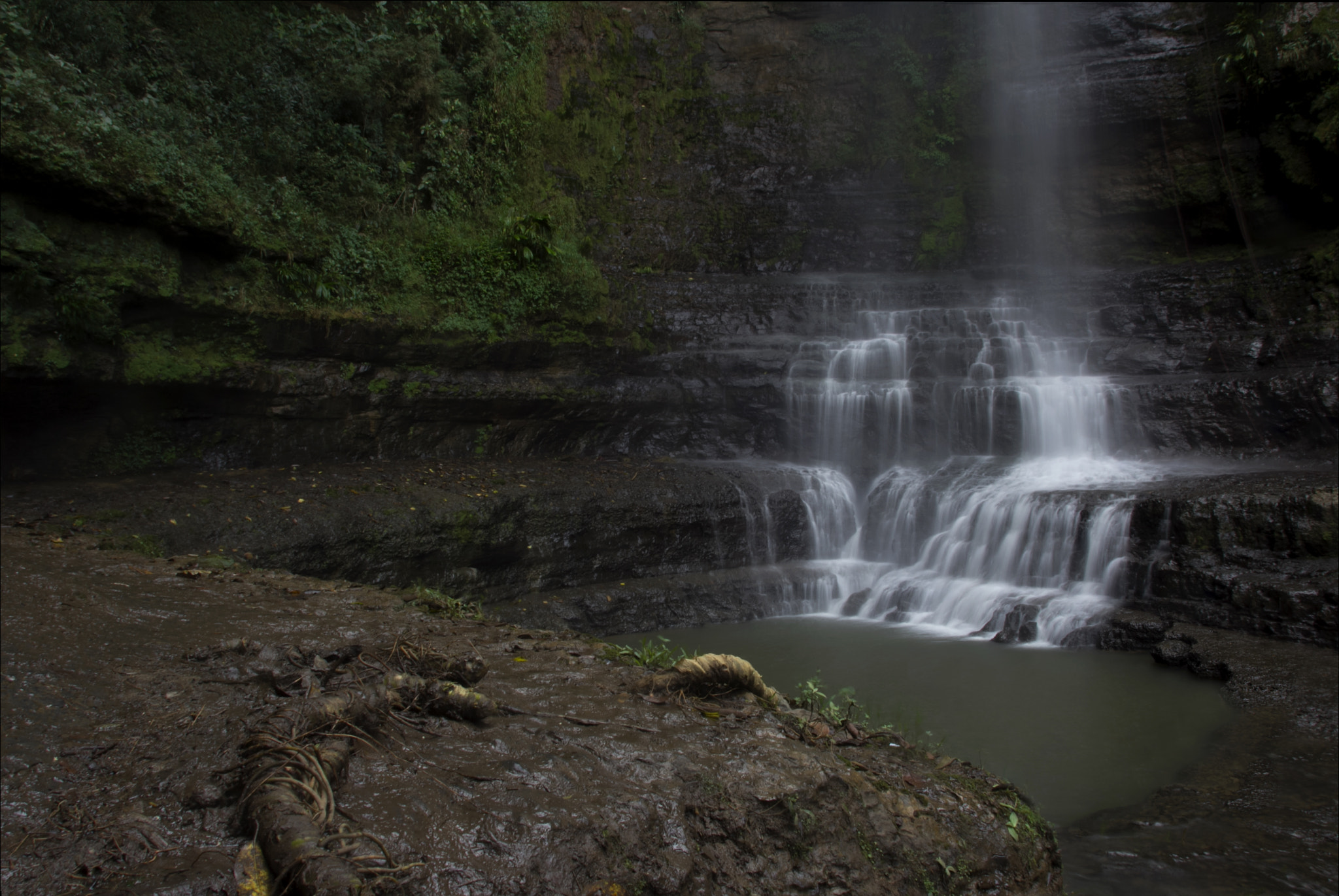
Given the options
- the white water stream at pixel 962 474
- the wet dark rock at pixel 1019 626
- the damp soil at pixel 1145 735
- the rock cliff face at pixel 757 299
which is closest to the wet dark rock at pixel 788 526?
the white water stream at pixel 962 474

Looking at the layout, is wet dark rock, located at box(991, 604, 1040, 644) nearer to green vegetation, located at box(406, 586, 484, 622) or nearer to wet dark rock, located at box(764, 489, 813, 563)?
wet dark rock, located at box(764, 489, 813, 563)

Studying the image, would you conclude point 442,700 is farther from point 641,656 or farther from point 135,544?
point 135,544

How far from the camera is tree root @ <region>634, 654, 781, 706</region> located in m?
3.76

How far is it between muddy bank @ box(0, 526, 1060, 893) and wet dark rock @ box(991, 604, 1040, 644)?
17.0 feet

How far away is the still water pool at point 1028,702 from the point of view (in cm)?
550

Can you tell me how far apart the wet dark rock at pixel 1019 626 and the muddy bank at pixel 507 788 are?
5.18m

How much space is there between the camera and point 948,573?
10.2 metres

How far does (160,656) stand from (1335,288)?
52.6 ft

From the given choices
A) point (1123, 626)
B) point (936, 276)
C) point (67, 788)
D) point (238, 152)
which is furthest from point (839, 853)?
point (936, 276)

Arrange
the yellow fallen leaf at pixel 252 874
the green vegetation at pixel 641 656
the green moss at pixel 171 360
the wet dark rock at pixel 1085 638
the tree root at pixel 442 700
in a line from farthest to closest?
the green moss at pixel 171 360, the wet dark rock at pixel 1085 638, the green vegetation at pixel 641 656, the tree root at pixel 442 700, the yellow fallen leaf at pixel 252 874

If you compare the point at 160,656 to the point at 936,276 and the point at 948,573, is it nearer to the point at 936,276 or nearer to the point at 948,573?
the point at 948,573

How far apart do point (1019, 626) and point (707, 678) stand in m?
6.16

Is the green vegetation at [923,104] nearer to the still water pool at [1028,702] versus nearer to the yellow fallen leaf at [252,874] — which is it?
the still water pool at [1028,702]

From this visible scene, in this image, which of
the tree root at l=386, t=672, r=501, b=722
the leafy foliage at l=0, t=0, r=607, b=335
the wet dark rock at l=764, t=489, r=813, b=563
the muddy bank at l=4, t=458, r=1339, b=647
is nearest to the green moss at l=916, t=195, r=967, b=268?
the muddy bank at l=4, t=458, r=1339, b=647
